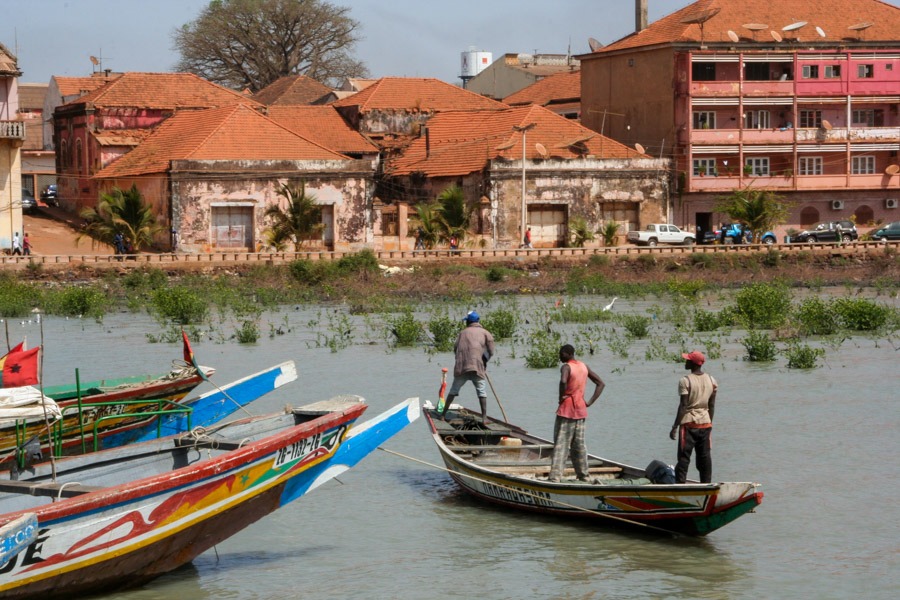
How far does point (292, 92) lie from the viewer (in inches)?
2623

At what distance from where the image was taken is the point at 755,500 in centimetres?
1142

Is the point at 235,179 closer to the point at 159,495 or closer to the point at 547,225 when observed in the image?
the point at 547,225

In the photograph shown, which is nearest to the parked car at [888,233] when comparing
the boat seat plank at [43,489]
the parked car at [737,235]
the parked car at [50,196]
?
the parked car at [737,235]

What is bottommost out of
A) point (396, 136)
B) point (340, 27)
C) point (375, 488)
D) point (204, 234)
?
point (375, 488)

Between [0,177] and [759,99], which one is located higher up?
[759,99]

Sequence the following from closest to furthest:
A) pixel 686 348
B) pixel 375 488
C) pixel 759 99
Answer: pixel 375 488 < pixel 686 348 < pixel 759 99

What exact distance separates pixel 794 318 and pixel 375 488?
56.7ft

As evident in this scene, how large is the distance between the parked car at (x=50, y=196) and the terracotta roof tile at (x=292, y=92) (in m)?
11.3

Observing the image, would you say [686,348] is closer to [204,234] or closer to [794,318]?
[794,318]

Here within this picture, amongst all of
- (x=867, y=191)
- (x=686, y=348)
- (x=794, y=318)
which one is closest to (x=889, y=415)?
(x=686, y=348)

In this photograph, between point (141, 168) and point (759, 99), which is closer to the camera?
point (141, 168)

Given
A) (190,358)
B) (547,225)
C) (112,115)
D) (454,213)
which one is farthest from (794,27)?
(190,358)

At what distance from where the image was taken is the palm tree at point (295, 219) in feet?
149

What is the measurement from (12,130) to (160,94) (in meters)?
11.0
